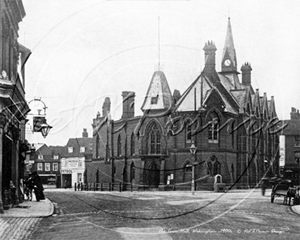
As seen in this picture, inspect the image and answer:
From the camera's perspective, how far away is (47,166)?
202ft

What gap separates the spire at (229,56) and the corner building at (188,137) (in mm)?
3334

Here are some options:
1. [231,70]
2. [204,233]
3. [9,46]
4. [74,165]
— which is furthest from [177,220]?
[74,165]

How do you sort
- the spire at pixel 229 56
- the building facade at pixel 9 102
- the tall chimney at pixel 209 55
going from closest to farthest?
the building facade at pixel 9 102 < the tall chimney at pixel 209 55 < the spire at pixel 229 56

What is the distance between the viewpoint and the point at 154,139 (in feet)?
161

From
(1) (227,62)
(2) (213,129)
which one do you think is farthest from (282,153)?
(2) (213,129)

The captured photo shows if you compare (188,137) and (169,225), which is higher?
(188,137)

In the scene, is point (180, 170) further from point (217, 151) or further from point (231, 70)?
point (231, 70)

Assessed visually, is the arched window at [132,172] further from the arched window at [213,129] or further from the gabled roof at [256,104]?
the gabled roof at [256,104]

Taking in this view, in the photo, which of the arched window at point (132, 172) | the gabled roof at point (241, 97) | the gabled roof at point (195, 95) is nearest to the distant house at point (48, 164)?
the arched window at point (132, 172)

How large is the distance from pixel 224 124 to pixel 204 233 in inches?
1428

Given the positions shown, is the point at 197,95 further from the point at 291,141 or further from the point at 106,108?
the point at 291,141

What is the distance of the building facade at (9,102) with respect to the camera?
704 inches

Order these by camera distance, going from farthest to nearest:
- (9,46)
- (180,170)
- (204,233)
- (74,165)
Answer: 1. (74,165)
2. (180,170)
3. (9,46)
4. (204,233)

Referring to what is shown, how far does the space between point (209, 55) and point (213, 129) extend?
7.41 meters
